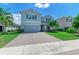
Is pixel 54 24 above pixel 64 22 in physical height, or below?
below

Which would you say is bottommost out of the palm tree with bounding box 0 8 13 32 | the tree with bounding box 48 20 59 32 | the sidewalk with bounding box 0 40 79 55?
the sidewalk with bounding box 0 40 79 55

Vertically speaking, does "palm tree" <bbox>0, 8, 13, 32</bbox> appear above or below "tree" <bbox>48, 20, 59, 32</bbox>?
above

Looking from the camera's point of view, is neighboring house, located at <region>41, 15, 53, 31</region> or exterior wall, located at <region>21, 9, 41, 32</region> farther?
neighboring house, located at <region>41, 15, 53, 31</region>

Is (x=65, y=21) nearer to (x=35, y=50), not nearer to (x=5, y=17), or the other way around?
(x=5, y=17)

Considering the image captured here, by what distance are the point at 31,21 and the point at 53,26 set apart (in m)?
Result: 5.42

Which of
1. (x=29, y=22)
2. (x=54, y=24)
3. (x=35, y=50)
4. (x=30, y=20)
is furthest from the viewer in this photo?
(x=54, y=24)

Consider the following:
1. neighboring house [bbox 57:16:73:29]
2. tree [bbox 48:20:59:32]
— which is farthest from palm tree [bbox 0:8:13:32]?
neighboring house [bbox 57:16:73:29]

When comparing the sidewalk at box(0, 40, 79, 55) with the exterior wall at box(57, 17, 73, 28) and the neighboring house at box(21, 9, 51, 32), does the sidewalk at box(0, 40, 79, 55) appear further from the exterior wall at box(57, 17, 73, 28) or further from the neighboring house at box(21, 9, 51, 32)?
the exterior wall at box(57, 17, 73, 28)

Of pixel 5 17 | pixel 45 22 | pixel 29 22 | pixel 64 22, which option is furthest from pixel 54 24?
pixel 5 17

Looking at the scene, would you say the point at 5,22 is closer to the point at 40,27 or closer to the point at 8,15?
the point at 8,15

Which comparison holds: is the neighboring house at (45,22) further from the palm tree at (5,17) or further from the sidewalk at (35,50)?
the sidewalk at (35,50)
